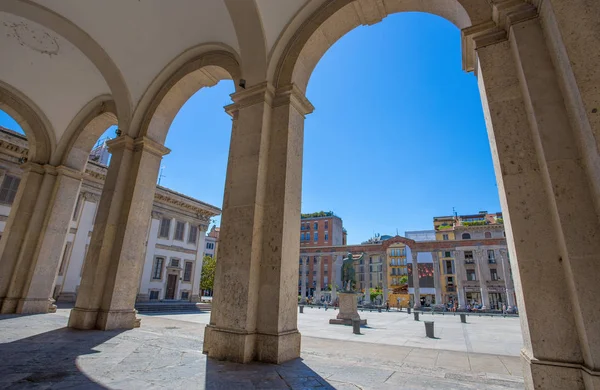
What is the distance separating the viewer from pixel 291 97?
5031 millimetres

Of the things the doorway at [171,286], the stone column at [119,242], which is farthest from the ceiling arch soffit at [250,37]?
the doorway at [171,286]

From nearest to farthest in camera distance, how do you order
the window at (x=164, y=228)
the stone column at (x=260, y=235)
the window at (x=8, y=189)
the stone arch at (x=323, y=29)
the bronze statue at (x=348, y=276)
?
the stone column at (x=260, y=235) < the stone arch at (x=323, y=29) < the bronze statue at (x=348, y=276) < the window at (x=8, y=189) < the window at (x=164, y=228)

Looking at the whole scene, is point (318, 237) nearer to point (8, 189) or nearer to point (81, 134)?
point (8, 189)

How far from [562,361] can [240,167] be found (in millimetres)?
4307

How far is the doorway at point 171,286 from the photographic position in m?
24.3

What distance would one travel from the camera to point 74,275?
18.5 metres

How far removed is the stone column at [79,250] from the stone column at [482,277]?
38.1 meters

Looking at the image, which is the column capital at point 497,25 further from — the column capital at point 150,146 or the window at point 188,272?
the window at point 188,272

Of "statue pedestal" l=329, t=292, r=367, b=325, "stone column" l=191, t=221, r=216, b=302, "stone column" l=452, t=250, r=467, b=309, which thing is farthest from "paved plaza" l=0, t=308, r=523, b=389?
"stone column" l=452, t=250, r=467, b=309

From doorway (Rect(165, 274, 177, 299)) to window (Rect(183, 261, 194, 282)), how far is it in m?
1.02

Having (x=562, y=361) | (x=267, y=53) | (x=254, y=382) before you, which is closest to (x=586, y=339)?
(x=562, y=361)

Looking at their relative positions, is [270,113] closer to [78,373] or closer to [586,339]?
[78,373]

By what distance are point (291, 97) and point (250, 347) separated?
3940 millimetres

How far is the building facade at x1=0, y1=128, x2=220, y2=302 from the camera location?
16.0 metres
